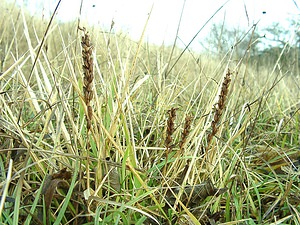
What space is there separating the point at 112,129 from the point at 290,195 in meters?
0.51

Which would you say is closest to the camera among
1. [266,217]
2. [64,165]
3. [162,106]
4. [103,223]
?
[103,223]

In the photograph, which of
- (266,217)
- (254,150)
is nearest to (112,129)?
(266,217)

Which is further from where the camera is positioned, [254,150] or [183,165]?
[254,150]

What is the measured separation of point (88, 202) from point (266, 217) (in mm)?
466

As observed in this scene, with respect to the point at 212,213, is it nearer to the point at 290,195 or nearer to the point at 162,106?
the point at 290,195

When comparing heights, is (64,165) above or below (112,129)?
below

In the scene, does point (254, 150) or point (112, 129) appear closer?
point (112, 129)

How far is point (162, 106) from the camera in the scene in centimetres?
108

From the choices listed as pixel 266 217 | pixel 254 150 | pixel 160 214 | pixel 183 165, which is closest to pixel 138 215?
pixel 160 214

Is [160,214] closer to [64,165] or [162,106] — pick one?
[64,165]

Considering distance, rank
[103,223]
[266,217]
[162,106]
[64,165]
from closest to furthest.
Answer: [103,223]
[64,165]
[266,217]
[162,106]

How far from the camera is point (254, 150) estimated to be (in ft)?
3.81

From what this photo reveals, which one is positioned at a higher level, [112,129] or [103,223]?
[112,129]

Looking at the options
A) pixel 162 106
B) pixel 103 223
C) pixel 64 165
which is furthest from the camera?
pixel 162 106
